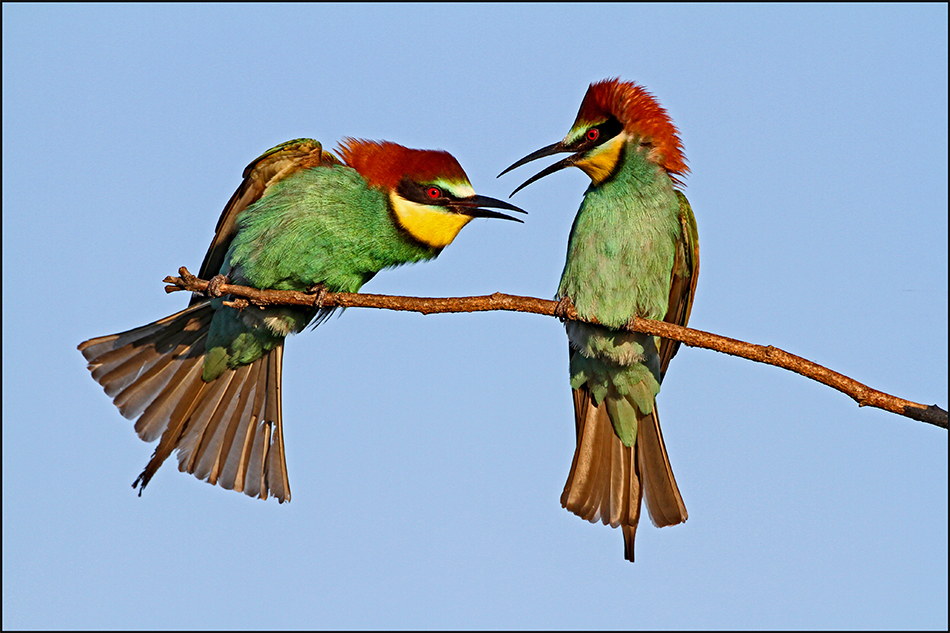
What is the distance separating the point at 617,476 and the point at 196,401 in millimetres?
2228

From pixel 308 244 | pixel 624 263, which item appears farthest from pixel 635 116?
pixel 308 244

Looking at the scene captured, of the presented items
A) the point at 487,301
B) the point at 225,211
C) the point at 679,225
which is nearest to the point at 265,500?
the point at 225,211

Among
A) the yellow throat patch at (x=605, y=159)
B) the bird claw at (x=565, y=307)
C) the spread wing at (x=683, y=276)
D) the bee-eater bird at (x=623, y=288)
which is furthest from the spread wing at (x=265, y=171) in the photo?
the spread wing at (x=683, y=276)

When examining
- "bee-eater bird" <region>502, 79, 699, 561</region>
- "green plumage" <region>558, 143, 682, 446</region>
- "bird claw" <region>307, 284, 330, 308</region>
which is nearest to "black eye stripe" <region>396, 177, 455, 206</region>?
"bee-eater bird" <region>502, 79, 699, 561</region>

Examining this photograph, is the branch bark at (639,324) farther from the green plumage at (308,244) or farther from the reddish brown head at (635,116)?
the reddish brown head at (635,116)

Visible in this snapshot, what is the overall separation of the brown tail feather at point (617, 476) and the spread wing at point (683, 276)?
340 mm

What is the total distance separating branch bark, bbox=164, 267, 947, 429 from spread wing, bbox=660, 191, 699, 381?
0.49 meters

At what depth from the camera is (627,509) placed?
4.45 m

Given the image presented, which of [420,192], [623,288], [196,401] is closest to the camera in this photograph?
[623,288]

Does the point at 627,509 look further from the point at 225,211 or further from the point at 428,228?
the point at 225,211

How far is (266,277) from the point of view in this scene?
172 inches

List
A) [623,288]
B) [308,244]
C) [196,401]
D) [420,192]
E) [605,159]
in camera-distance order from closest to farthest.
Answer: [623,288] → [605,159] → [308,244] → [420,192] → [196,401]

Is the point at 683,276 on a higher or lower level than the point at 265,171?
lower

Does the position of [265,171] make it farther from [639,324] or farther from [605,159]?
[639,324]
